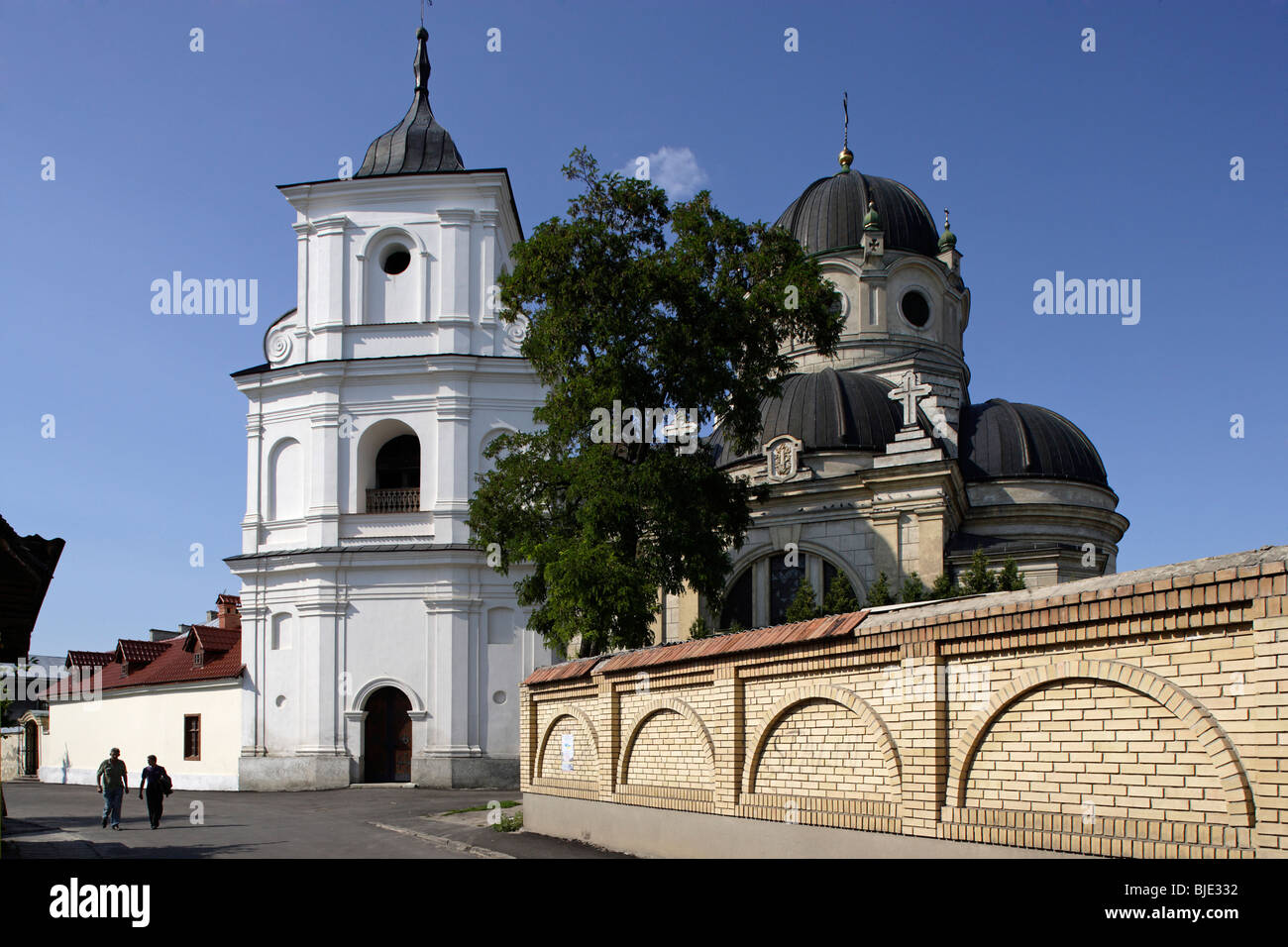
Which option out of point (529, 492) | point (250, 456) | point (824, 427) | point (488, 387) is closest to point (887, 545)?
point (824, 427)

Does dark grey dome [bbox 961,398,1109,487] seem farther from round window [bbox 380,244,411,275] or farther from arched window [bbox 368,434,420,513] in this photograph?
round window [bbox 380,244,411,275]

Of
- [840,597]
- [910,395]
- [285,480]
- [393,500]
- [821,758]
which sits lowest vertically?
[821,758]

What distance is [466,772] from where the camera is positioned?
1141 inches

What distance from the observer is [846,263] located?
153ft

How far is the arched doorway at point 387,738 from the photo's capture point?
30000 millimetres

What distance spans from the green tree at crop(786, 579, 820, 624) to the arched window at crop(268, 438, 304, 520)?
13856mm

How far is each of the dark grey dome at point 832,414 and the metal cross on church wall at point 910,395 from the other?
46 centimetres

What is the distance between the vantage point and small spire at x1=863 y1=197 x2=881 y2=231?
154 feet

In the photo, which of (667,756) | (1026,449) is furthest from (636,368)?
(1026,449)

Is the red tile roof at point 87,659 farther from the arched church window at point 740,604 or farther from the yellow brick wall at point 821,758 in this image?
the yellow brick wall at point 821,758

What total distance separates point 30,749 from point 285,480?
22.4 metres

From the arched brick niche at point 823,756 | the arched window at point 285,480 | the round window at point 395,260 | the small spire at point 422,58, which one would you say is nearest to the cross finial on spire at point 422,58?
the small spire at point 422,58

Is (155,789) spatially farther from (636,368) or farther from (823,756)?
(823,756)
